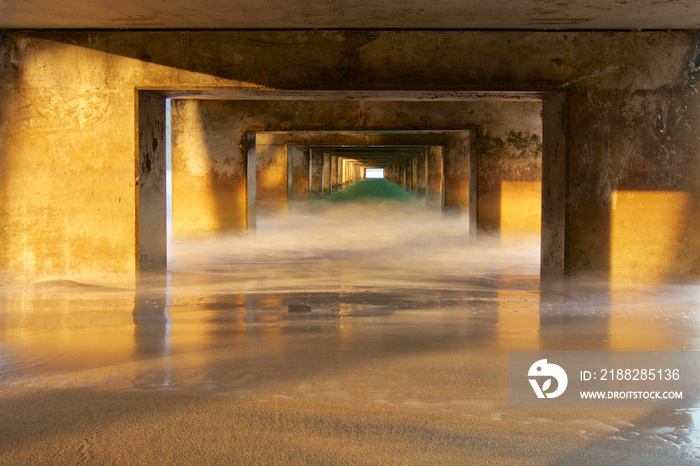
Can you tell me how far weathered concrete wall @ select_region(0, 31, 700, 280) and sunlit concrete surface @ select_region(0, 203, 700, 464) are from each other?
1.77ft

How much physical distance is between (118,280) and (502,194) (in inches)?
283

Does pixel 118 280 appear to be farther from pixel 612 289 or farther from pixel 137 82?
pixel 612 289

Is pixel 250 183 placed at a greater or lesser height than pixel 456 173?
lesser

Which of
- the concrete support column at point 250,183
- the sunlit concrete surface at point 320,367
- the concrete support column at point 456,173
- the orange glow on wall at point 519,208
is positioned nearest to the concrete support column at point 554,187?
the sunlit concrete surface at point 320,367

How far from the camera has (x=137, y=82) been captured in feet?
22.3

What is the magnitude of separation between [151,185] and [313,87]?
84.8 inches

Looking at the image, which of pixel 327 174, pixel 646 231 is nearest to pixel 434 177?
pixel 327 174

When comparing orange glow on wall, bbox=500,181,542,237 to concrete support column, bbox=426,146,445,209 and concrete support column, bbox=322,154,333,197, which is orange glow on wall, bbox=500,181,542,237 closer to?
concrete support column, bbox=426,146,445,209

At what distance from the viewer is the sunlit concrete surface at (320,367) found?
9.14 ft

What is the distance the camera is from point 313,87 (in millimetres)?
6766

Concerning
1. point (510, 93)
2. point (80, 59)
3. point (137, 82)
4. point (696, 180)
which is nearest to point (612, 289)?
point (696, 180)

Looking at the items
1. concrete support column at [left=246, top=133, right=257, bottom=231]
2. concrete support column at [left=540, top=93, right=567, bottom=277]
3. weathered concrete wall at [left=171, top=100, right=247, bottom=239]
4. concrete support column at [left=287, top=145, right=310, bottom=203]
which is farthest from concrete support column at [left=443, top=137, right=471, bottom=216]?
concrete support column at [left=540, top=93, right=567, bottom=277]

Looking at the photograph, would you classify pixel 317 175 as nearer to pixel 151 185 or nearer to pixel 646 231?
pixel 151 185

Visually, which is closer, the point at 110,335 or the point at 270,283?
the point at 110,335
